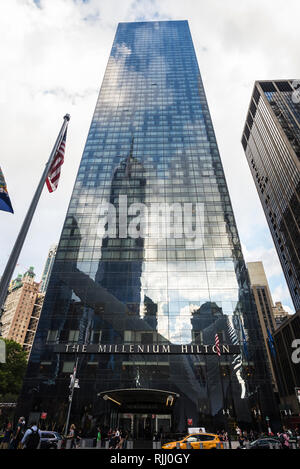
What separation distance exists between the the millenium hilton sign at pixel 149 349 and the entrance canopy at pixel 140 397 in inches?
204

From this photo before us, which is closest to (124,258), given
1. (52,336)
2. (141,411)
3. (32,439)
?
(52,336)

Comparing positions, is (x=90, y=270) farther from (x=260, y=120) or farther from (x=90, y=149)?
(x=260, y=120)

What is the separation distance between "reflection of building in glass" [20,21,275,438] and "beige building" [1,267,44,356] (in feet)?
373

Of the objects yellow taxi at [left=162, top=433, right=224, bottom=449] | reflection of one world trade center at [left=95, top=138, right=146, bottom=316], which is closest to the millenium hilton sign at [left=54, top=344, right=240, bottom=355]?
reflection of one world trade center at [left=95, top=138, right=146, bottom=316]

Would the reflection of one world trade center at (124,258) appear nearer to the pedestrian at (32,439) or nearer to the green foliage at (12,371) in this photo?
the pedestrian at (32,439)

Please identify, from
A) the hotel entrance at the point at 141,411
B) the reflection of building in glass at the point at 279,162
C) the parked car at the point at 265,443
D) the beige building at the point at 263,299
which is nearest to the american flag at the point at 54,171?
the parked car at the point at 265,443

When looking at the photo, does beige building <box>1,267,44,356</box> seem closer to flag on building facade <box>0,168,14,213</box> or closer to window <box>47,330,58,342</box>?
window <box>47,330,58,342</box>

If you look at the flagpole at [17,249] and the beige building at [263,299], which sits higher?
the beige building at [263,299]

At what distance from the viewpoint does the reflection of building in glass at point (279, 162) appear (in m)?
82.4

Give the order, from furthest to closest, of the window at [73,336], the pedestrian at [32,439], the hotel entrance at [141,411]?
the window at [73,336]
the hotel entrance at [141,411]
the pedestrian at [32,439]

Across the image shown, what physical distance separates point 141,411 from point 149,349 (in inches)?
308

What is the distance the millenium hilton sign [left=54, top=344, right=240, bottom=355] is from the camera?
3522cm

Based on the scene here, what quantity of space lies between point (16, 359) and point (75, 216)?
37811 millimetres

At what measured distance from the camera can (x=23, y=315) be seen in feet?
469
